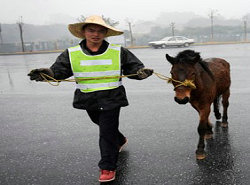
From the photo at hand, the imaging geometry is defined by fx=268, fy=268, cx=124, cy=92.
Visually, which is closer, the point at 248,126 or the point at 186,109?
the point at 248,126

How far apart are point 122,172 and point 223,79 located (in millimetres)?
2222

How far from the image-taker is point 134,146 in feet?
13.5

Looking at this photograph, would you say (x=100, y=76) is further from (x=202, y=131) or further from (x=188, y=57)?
(x=202, y=131)

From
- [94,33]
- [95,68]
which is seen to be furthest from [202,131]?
[94,33]

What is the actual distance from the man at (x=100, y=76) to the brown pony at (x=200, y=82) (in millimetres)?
384

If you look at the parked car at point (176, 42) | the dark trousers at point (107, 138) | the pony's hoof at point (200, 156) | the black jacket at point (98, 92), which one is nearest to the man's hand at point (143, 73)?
the black jacket at point (98, 92)

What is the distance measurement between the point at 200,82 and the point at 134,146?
1.44 m

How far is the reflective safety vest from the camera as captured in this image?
3156 millimetres

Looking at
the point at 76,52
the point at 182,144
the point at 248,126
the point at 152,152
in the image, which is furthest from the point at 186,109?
the point at 76,52

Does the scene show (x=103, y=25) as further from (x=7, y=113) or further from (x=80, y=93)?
(x=7, y=113)

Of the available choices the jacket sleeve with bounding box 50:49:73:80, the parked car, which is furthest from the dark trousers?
the parked car

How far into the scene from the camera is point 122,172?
339 centimetres

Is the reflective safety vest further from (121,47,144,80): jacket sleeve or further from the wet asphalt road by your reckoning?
the wet asphalt road

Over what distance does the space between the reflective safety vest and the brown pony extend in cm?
67
